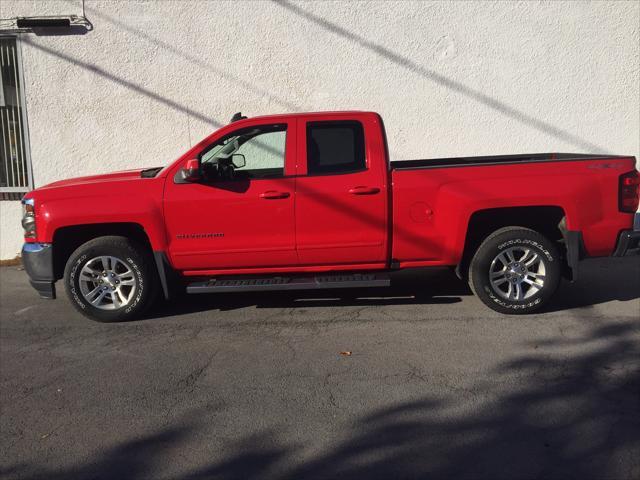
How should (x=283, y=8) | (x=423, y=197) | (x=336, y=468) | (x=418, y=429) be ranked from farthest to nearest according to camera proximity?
(x=283, y=8)
(x=423, y=197)
(x=418, y=429)
(x=336, y=468)

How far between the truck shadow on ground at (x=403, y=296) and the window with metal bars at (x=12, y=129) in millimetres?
4254

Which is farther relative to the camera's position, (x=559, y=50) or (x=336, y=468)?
(x=559, y=50)

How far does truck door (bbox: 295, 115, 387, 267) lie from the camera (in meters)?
5.74

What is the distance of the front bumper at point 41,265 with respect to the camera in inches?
234

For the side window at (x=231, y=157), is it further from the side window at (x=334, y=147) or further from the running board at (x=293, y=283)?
the running board at (x=293, y=283)

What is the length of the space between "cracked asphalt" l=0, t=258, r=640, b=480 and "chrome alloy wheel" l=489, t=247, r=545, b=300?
0.83ft

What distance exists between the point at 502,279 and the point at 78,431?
3.87 meters

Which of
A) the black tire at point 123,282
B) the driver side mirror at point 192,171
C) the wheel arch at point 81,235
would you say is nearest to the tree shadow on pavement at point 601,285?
the driver side mirror at point 192,171

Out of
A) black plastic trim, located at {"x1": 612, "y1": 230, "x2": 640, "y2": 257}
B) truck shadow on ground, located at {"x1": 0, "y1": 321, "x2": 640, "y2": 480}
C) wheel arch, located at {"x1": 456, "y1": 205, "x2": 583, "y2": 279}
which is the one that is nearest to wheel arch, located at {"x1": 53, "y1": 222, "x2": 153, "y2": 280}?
truck shadow on ground, located at {"x1": 0, "y1": 321, "x2": 640, "y2": 480}

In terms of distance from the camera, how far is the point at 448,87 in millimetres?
9023

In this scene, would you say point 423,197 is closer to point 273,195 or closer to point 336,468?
point 273,195

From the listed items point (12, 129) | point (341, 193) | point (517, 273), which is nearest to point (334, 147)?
point (341, 193)

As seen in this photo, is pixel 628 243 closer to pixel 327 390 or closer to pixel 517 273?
pixel 517 273

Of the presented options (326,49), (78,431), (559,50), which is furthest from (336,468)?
(559,50)
